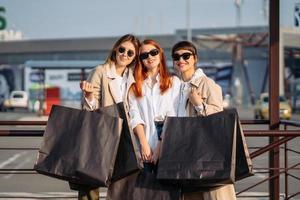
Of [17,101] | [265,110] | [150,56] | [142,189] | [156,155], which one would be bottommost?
[17,101]

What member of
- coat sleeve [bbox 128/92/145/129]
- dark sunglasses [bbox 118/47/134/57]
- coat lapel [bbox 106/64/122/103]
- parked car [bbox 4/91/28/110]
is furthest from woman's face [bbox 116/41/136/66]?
parked car [bbox 4/91/28/110]

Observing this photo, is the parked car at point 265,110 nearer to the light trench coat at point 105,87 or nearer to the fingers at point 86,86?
the light trench coat at point 105,87

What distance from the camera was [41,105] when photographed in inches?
1460

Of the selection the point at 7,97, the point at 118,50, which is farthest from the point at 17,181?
the point at 7,97

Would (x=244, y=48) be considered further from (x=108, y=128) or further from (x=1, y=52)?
(x=108, y=128)

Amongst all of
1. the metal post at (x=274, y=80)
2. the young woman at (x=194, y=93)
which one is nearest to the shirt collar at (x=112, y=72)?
the young woman at (x=194, y=93)

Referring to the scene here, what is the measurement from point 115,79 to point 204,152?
3.05ft

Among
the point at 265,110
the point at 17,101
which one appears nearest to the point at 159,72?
the point at 265,110

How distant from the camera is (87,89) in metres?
4.55

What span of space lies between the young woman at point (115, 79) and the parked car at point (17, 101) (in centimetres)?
4822

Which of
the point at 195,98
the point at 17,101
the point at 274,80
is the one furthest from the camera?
the point at 17,101

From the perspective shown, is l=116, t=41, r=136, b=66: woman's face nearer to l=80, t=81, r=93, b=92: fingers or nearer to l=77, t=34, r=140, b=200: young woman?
l=77, t=34, r=140, b=200: young woman

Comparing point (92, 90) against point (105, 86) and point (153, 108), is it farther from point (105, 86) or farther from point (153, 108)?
point (153, 108)

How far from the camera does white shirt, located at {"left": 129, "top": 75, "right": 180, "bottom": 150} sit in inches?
175
